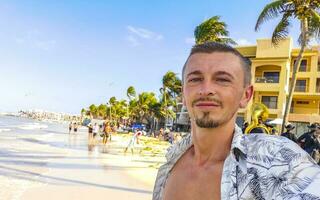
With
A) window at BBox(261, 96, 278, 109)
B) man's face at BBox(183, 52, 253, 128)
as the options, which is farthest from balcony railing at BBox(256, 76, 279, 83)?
man's face at BBox(183, 52, 253, 128)

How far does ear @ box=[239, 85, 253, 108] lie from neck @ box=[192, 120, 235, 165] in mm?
102

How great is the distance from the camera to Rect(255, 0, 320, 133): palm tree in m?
15.3

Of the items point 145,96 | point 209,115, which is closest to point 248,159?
point 209,115

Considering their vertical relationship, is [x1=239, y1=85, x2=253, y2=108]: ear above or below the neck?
above

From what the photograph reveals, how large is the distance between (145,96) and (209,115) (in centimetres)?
6841

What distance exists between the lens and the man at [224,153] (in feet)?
3.65

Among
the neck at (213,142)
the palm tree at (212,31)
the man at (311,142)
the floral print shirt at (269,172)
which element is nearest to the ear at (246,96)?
the neck at (213,142)

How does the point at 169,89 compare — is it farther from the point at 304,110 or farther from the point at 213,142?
the point at 213,142

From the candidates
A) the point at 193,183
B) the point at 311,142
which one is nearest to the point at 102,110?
the point at 311,142

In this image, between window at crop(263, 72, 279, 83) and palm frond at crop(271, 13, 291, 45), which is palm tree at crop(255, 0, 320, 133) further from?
window at crop(263, 72, 279, 83)

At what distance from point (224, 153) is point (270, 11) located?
1547 centimetres

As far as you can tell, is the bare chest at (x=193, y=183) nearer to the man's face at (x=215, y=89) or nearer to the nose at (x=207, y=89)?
the man's face at (x=215, y=89)

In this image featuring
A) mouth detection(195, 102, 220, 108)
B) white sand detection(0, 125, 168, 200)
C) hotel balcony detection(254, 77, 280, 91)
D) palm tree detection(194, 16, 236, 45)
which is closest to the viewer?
mouth detection(195, 102, 220, 108)

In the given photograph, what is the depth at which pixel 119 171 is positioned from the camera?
13.6 metres
